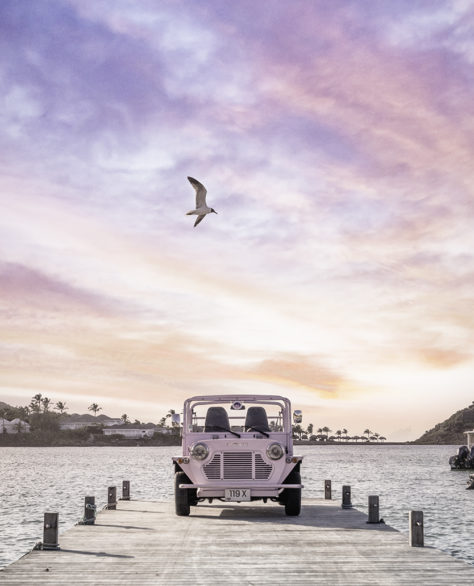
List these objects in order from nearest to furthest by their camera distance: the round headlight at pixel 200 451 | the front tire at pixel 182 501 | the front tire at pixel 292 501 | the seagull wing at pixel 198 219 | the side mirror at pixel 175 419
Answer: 1. the round headlight at pixel 200 451
2. the side mirror at pixel 175 419
3. the front tire at pixel 292 501
4. the front tire at pixel 182 501
5. the seagull wing at pixel 198 219

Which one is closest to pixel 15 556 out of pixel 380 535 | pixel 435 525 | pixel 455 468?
Answer: pixel 380 535

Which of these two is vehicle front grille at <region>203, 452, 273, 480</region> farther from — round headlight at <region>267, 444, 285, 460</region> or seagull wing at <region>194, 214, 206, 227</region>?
seagull wing at <region>194, 214, 206, 227</region>

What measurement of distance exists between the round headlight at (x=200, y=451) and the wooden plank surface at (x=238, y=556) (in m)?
1.32

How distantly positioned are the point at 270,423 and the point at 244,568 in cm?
765

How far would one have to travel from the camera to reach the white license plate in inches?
615

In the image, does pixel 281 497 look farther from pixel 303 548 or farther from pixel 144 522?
pixel 303 548

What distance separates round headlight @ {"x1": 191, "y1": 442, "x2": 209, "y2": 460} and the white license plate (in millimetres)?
853

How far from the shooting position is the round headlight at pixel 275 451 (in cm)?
1585

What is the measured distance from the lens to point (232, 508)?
1883 cm

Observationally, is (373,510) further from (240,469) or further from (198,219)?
(198,219)

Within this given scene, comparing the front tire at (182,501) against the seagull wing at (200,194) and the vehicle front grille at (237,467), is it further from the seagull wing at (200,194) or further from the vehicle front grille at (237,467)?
the seagull wing at (200,194)

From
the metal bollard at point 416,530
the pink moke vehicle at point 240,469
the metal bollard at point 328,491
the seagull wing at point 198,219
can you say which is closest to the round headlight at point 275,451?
the pink moke vehicle at point 240,469

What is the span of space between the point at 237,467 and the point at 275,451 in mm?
871

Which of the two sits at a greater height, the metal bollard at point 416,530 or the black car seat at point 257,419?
the black car seat at point 257,419
